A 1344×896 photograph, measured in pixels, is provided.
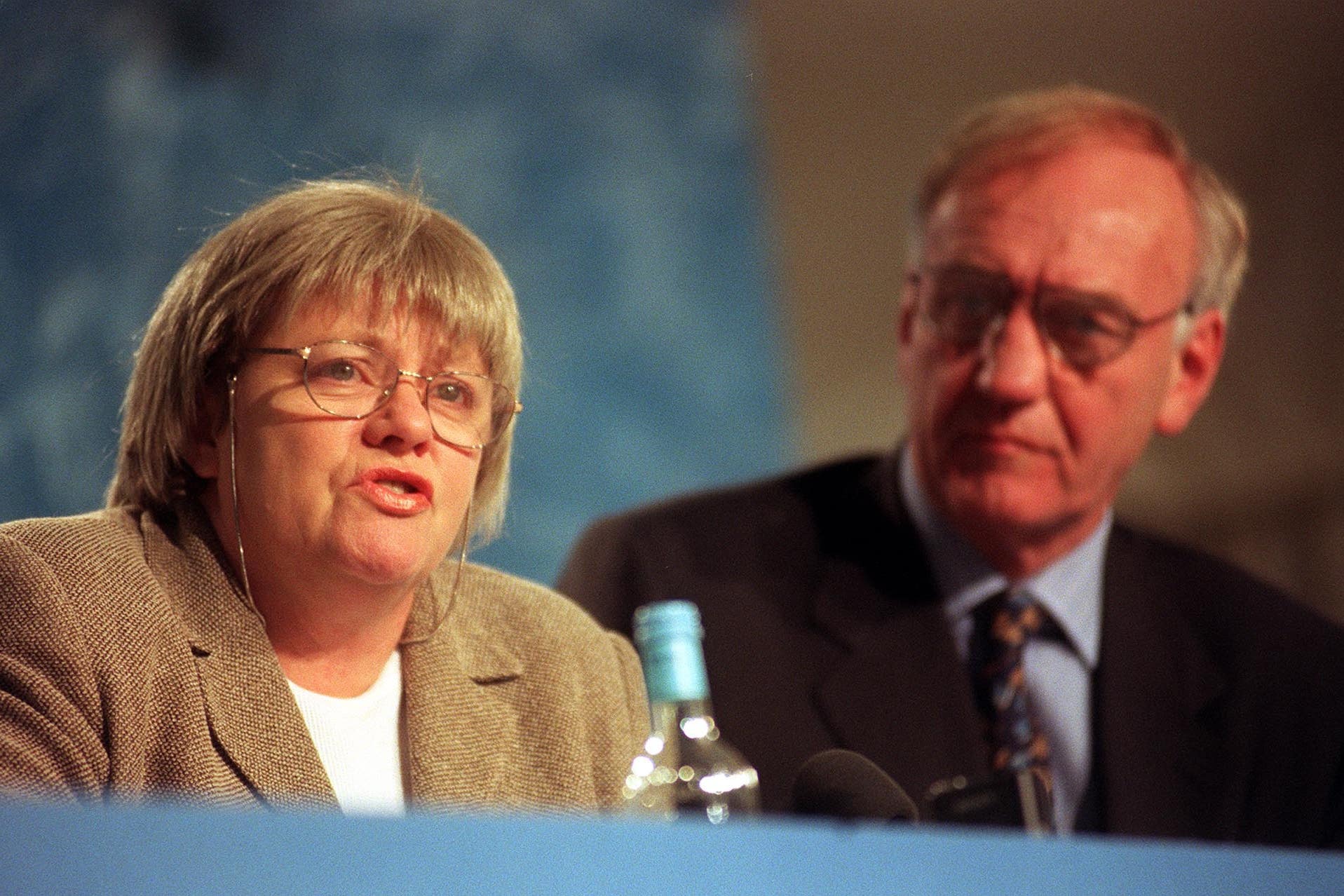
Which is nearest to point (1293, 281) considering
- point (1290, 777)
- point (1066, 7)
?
point (1066, 7)

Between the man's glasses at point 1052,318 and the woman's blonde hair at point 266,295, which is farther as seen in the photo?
the man's glasses at point 1052,318

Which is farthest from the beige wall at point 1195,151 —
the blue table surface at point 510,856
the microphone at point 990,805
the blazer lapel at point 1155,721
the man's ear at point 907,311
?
the blue table surface at point 510,856

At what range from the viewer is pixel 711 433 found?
1.89 metres

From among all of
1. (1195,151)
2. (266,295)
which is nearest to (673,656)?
(266,295)

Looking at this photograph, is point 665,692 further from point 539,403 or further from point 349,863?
point 539,403

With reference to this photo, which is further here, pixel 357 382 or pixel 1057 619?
pixel 1057 619

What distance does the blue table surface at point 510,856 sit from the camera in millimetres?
728

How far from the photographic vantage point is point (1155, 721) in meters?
1.98

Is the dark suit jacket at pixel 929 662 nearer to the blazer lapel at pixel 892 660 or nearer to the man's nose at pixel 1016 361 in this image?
the blazer lapel at pixel 892 660

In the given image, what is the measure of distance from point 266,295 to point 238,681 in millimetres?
308

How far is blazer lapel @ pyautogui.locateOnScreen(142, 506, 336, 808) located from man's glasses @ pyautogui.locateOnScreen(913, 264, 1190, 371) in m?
1.07

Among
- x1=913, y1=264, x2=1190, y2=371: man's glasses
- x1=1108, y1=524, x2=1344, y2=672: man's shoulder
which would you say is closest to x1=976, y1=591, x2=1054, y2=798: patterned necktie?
x1=1108, y1=524, x2=1344, y2=672: man's shoulder

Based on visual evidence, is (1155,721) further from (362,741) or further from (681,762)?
(362,741)

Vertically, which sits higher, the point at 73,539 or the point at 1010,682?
the point at 73,539
